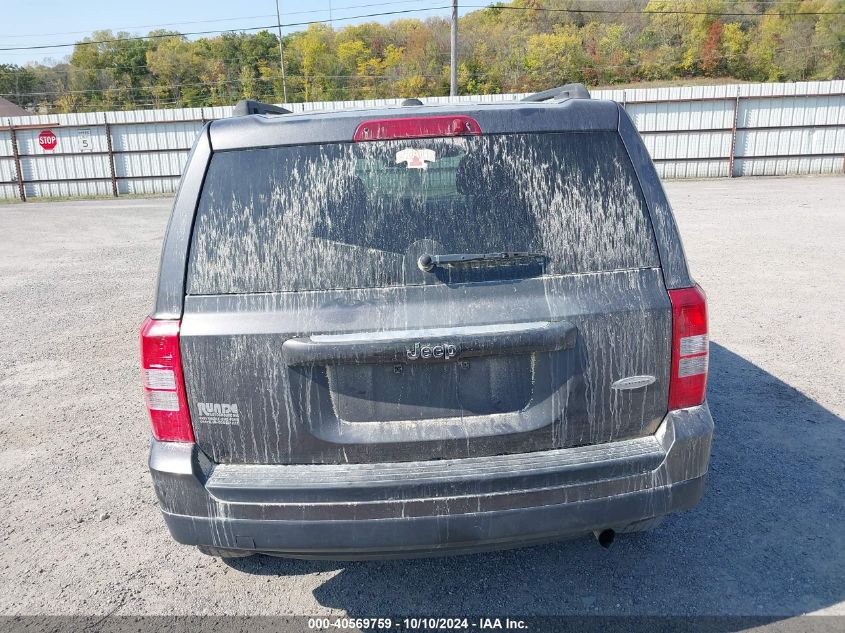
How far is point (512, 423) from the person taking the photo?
222cm

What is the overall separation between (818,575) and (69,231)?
16.6 m

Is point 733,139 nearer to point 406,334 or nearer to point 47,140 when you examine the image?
point 406,334

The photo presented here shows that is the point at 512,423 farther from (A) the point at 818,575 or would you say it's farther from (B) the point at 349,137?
(A) the point at 818,575

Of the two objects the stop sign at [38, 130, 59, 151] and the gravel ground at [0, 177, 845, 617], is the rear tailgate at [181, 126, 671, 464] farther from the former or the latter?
the stop sign at [38, 130, 59, 151]

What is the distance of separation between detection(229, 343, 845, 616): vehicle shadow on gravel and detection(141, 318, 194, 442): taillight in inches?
39.7

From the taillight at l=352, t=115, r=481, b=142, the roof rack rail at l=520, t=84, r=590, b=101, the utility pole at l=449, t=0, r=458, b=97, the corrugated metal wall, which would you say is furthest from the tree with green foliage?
the taillight at l=352, t=115, r=481, b=142

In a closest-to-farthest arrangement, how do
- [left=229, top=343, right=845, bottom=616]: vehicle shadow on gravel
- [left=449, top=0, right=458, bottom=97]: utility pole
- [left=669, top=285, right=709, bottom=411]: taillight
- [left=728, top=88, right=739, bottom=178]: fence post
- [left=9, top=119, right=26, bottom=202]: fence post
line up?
[left=669, top=285, right=709, bottom=411]: taillight
[left=229, top=343, right=845, bottom=616]: vehicle shadow on gravel
[left=728, top=88, right=739, bottom=178]: fence post
[left=9, top=119, right=26, bottom=202]: fence post
[left=449, top=0, right=458, bottom=97]: utility pole

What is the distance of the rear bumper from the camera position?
7.06ft

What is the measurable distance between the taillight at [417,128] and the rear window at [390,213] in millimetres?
26

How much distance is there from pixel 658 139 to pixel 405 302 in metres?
23.8

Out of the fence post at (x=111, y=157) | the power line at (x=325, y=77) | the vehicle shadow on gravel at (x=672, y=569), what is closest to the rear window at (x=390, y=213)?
the vehicle shadow on gravel at (x=672, y=569)

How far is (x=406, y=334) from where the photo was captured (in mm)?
2141

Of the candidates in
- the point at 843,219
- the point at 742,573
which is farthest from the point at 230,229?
the point at 843,219

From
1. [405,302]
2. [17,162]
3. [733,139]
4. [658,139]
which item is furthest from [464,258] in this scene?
[17,162]
